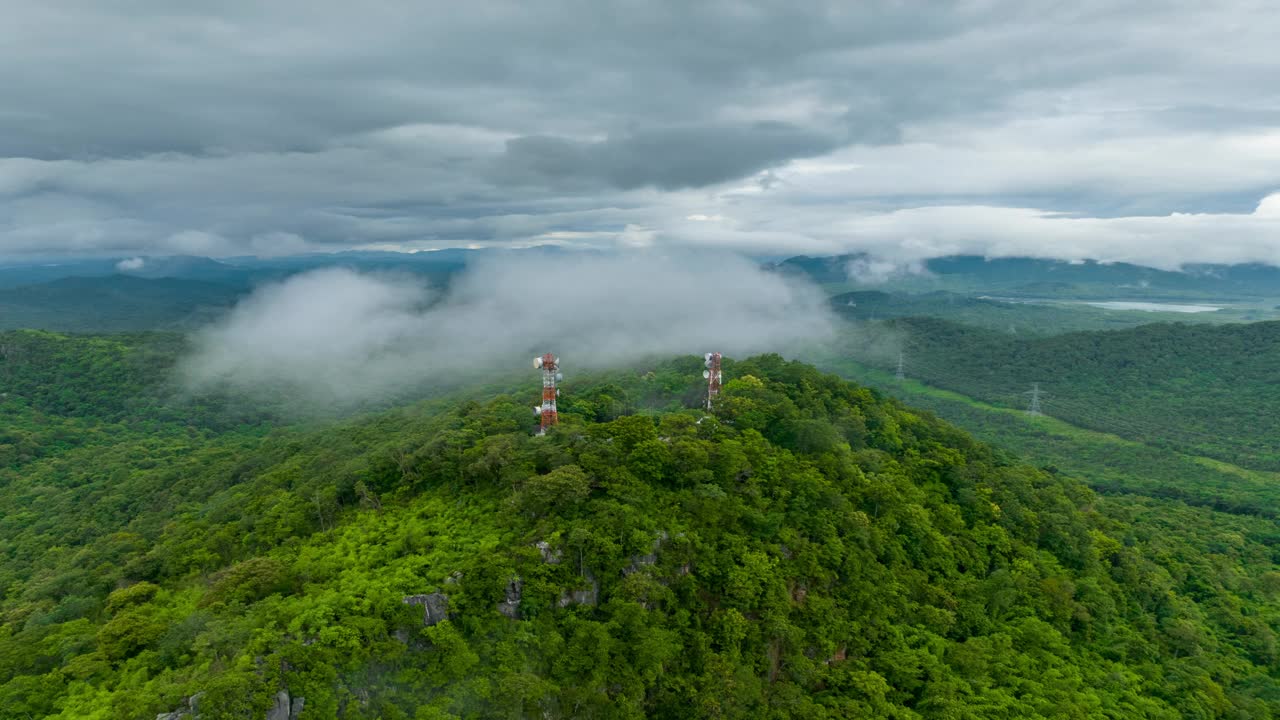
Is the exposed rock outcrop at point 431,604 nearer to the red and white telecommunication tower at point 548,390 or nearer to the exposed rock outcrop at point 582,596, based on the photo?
the exposed rock outcrop at point 582,596

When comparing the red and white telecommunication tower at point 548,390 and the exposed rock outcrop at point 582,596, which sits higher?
the red and white telecommunication tower at point 548,390

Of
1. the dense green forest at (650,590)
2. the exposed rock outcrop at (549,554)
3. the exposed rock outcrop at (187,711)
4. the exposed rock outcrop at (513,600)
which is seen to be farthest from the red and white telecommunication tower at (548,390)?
the exposed rock outcrop at (187,711)

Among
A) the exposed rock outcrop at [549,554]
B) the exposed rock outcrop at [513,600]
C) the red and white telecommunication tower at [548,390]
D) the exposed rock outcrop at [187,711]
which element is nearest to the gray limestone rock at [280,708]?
the exposed rock outcrop at [187,711]

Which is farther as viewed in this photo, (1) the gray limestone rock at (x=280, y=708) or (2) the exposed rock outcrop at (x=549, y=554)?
(2) the exposed rock outcrop at (x=549, y=554)

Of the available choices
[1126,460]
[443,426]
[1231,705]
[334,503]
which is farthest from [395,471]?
[1126,460]

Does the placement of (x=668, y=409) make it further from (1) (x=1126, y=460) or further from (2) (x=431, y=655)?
(1) (x=1126, y=460)

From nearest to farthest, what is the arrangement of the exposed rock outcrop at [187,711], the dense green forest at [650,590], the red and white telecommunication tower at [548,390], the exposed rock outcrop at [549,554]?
the exposed rock outcrop at [187,711] → the dense green forest at [650,590] → the exposed rock outcrop at [549,554] → the red and white telecommunication tower at [548,390]

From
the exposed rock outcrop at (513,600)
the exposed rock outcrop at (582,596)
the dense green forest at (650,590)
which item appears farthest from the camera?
the exposed rock outcrop at (582,596)

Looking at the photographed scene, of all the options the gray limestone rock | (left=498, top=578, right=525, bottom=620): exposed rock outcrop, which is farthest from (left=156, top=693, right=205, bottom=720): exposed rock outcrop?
(left=498, top=578, right=525, bottom=620): exposed rock outcrop

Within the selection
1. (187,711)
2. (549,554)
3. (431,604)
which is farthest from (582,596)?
(187,711)

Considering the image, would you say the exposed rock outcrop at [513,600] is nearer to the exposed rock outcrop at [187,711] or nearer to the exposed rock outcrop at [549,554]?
the exposed rock outcrop at [549,554]
